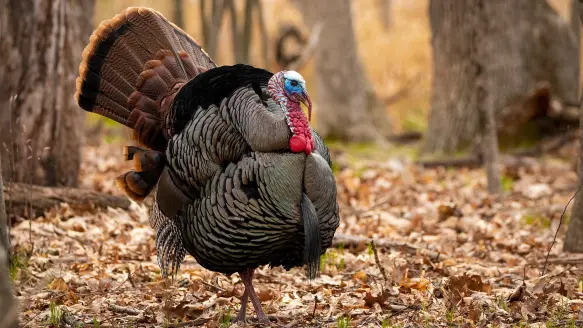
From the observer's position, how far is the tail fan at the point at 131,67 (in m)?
5.05

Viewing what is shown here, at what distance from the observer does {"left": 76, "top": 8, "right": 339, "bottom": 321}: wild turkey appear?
3973mm

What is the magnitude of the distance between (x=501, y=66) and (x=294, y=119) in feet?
25.3

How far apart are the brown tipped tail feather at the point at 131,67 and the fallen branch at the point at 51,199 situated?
1277mm

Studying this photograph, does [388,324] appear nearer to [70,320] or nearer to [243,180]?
[243,180]

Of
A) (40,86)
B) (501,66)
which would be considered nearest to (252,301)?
(40,86)

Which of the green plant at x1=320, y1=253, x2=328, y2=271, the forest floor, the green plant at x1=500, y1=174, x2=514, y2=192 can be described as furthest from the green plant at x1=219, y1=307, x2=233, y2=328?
the green plant at x1=500, y1=174, x2=514, y2=192

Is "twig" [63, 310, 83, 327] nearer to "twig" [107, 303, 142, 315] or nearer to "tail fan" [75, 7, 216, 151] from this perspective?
"twig" [107, 303, 142, 315]

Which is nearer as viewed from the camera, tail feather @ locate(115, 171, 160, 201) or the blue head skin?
the blue head skin

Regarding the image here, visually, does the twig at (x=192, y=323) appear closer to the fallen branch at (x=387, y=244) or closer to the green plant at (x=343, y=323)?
the green plant at (x=343, y=323)

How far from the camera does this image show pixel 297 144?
3.99 meters

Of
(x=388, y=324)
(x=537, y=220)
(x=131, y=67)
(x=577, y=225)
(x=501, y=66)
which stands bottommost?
(x=388, y=324)

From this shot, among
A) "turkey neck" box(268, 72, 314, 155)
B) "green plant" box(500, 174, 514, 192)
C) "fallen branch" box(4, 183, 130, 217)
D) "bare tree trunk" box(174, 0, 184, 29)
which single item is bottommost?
"green plant" box(500, 174, 514, 192)

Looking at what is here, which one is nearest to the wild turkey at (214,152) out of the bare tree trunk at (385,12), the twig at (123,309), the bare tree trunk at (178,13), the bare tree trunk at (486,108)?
the twig at (123,309)

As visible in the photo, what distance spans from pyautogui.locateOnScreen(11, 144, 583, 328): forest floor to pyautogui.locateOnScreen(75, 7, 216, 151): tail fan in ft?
3.53
